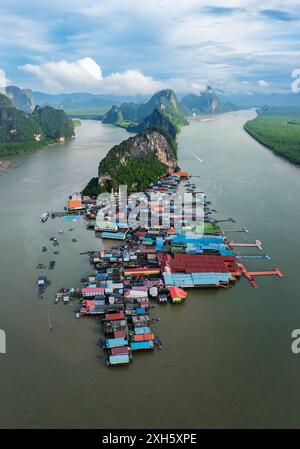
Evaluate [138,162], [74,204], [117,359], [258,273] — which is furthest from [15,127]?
[117,359]

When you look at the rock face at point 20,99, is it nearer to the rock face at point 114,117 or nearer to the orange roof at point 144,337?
the rock face at point 114,117

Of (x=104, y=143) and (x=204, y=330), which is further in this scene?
(x=104, y=143)

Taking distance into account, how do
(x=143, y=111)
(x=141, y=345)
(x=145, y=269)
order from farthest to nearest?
1. (x=143, y=111)
2. (x=145, y=269)
3. (x=141, y=345)

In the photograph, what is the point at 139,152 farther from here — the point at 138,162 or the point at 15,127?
the point at 15,127

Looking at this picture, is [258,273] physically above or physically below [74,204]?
below

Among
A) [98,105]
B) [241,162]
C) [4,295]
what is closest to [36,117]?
[241,162]

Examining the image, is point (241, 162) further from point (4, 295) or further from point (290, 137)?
point (4, 295)

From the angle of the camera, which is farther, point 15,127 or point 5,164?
point 15,127

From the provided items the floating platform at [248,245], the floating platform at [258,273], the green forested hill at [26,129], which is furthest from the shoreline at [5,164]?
the floating platform at [258,273]

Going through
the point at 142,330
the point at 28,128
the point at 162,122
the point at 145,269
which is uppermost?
the point at 162,122
